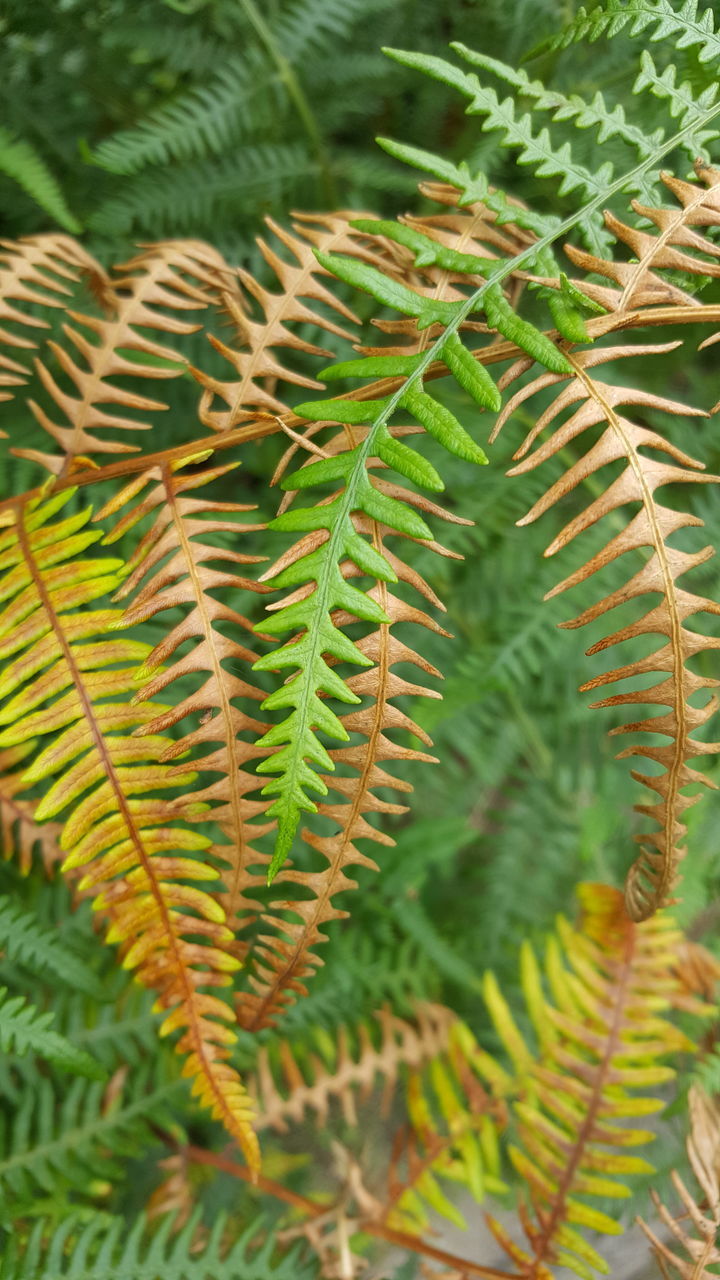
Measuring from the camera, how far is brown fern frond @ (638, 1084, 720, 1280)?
111cm

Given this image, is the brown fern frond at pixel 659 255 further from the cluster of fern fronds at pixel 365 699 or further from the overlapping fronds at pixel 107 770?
the overlapping fronds at pixel 107 770

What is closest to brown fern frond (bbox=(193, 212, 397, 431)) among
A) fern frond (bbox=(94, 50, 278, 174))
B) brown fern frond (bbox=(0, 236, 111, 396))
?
brown fern frond (bbox=(0, 236, 111, 396))

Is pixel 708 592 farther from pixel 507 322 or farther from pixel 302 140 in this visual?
pixel 302 140

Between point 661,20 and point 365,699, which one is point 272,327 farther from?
point 365,699

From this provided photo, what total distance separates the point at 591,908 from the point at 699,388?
3.49ft

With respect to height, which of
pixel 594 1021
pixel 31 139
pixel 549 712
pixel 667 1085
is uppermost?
pixel 31 139

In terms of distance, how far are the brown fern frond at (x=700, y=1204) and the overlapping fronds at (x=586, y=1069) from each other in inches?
2.5

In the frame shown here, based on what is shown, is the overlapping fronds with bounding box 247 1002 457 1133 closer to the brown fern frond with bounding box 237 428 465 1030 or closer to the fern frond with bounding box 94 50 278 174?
the brown fern frond with bounding box 237 428 465 1030

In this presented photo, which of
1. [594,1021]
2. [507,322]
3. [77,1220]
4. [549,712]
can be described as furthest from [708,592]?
[77,1220]

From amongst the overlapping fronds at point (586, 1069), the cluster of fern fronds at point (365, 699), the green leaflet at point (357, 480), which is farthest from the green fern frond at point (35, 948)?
the overlapping fronds at point (586, 1069)

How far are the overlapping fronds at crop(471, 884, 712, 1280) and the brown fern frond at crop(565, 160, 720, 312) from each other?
1030 mm

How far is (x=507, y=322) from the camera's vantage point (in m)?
0.83

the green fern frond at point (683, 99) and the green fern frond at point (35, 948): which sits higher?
the green fern frond at point (683, 99)

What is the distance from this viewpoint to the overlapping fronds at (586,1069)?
4.36 feet
